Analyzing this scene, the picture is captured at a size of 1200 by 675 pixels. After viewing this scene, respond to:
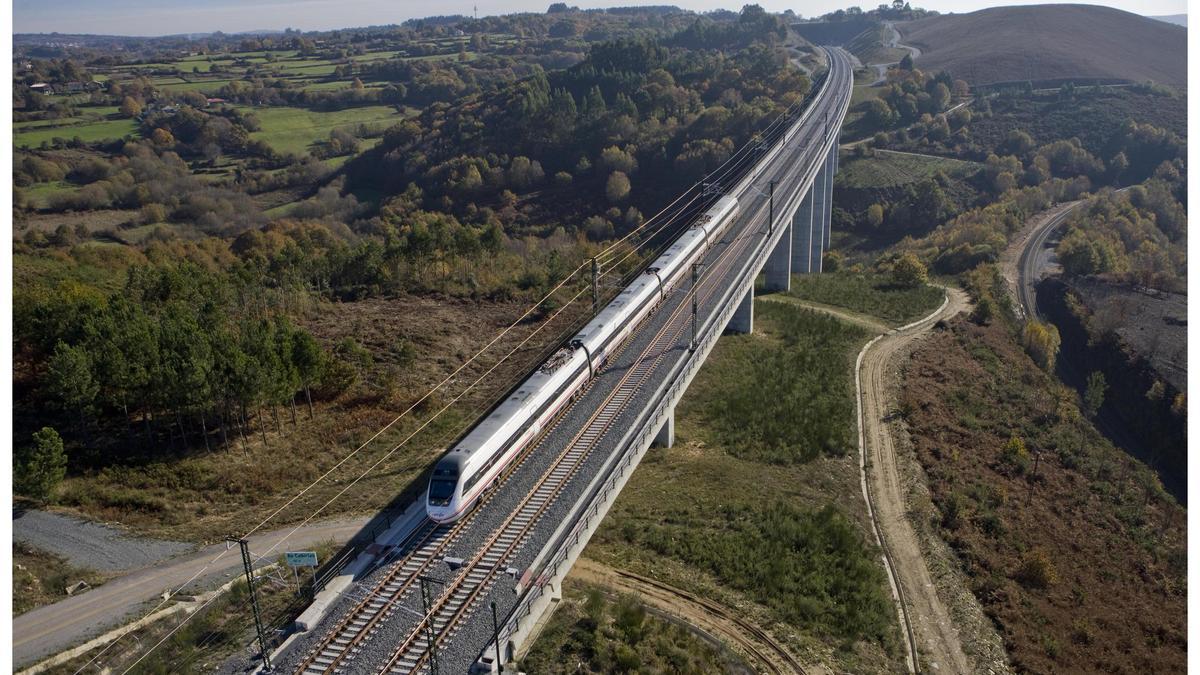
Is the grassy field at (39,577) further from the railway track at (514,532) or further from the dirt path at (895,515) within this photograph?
the dirt path at (895,515)

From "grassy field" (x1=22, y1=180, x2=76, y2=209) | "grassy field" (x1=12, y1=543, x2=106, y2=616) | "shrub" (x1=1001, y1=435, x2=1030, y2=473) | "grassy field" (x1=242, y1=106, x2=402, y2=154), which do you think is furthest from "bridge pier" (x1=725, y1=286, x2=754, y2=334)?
"grassy field" (x1=242, y1=106, x2=402, y2=154)

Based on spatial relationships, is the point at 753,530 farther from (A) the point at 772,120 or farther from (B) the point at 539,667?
(A) the point at 772,120

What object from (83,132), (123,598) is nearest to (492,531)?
(123,598)

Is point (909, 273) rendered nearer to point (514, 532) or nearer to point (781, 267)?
point (781, 267)

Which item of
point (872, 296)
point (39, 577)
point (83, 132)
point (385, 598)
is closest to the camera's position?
point (385, 598)

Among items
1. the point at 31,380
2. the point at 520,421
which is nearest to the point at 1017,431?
the point at 520,421

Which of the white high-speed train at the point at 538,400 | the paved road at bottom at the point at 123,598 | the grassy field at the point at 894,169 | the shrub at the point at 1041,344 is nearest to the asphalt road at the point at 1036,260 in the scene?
the shrub at the point at 1041,344
